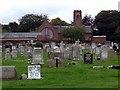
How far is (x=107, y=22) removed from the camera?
125562mm

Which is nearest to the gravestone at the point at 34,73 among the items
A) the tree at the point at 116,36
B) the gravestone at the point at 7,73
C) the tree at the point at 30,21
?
the gravestone at the point at 7,73

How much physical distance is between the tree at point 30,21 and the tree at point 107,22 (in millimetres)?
27802

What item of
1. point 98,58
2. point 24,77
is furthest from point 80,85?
point 98,58

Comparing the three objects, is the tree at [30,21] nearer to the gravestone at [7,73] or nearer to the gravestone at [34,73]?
the gravestone at [34,73]

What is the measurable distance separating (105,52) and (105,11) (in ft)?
320

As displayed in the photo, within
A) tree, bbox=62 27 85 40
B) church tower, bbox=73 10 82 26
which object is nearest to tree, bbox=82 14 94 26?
church tower, bbox=73 10 82 26

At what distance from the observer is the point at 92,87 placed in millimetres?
16906

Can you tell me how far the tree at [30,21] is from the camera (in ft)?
489

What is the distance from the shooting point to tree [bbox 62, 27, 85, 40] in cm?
11394

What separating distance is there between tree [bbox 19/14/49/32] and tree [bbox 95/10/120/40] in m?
27.8

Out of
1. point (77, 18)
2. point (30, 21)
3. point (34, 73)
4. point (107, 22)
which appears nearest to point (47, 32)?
point (77, 18)

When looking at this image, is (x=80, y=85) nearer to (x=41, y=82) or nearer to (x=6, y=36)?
(x=41, y=82)

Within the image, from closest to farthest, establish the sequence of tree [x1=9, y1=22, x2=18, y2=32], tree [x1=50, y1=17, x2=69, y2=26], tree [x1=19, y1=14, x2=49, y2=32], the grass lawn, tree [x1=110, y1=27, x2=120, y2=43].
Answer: the grass lawn
tree [x1=110, y1=27, x2=120, y2=43]
tree [x1=19, y1=14, x2=49, y2=32]
tree [x1=9, y1=22, x2=18, y2=32]
tree [x1=50, y1=17, x2=69, y2=26]

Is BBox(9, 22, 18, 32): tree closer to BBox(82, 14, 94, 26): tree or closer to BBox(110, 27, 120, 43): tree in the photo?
BBox(82, 14, 94, 26): tree
